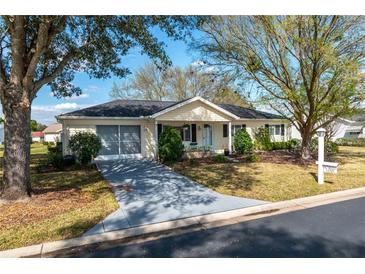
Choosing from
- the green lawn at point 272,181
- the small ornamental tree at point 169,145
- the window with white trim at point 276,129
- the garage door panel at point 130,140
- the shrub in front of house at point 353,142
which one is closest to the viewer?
the green lawn at point 272,181

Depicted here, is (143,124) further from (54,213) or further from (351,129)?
(351,129)

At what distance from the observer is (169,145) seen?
45.0 ft

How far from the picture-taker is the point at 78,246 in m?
4.03

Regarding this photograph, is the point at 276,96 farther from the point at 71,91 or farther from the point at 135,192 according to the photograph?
the point at 71,91

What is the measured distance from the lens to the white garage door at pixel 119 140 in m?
14.7

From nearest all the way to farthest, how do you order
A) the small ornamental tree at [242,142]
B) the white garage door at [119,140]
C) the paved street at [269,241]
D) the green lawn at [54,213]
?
the paved street at [269,241]
the green lawn at [54,213]
the white garage door at [119,140]
the small ornamental tree at [242,142]

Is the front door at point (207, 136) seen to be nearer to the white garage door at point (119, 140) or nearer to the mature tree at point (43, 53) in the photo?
the white garage door at point (119, 140)

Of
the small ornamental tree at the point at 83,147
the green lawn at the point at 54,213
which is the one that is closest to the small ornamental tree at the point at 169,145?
the small ornamental tree at the point at 83,147

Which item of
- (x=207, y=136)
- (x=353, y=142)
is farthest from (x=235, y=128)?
(x=353, y=142)

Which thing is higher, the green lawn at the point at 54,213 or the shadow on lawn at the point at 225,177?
the shadow on lawn at the point at 225,177

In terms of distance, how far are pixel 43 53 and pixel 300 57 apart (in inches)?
430

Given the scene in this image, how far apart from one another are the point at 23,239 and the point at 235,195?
5049mm

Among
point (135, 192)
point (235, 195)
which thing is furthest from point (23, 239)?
point (235, 195)

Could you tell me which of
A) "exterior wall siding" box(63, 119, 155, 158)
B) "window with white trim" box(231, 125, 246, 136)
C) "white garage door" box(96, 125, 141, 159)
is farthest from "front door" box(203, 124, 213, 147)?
"white garage door" box(96, 125, 141, 159)
